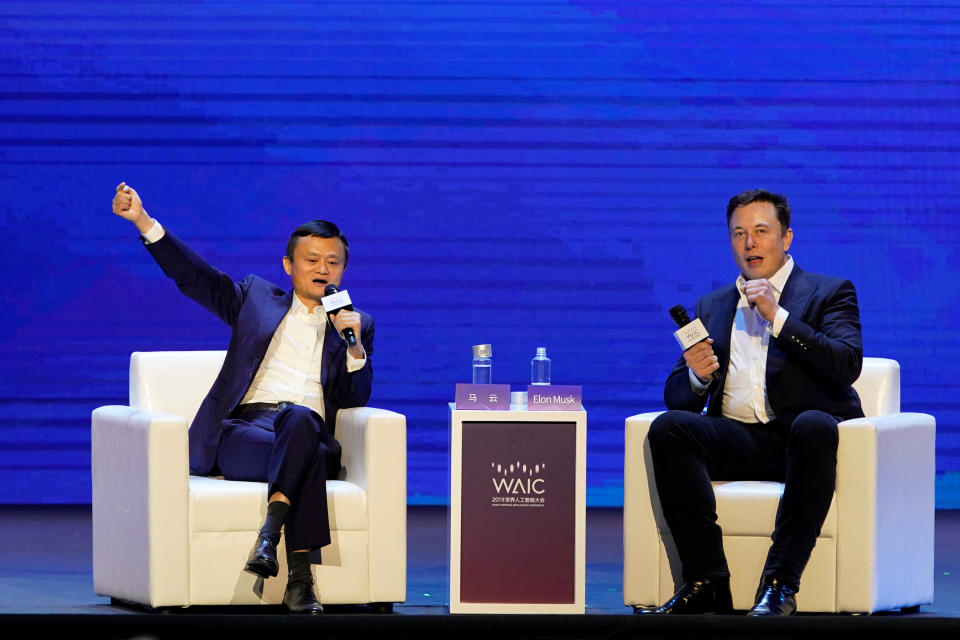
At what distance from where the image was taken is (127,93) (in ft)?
20.8

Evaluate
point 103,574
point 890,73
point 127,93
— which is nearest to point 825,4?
point 890,73

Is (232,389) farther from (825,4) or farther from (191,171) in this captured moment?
(825,4)

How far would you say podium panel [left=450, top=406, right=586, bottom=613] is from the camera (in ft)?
Result: 12.9

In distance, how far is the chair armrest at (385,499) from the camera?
3.94 metres

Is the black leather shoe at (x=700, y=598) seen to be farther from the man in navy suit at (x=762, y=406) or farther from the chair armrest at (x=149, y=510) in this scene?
the chair armrest at (x=149, y=510)

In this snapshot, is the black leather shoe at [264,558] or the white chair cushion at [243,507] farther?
the white chair cushion at [243,507]

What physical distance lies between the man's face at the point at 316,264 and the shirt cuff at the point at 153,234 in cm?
44

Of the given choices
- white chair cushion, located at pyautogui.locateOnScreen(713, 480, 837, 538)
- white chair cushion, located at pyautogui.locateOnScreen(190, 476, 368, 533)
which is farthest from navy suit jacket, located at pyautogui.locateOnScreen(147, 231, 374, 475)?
white chair cushion, located at pyautogui.locateOnScreen(713, 480, 837, 538)

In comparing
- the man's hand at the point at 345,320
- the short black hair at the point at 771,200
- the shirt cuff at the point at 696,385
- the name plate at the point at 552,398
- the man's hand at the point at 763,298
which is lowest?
the name plate at the point at 552,398

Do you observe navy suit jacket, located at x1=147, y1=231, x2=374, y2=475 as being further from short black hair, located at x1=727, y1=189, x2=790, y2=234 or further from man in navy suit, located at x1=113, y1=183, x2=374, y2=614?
short black hair, located at x1=727, y1=189, x2=790, y2=234

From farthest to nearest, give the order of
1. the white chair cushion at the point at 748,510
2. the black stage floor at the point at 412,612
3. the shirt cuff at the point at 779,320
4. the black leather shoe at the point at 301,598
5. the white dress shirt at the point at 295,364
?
the white dress shirt at the point at 295,364 → the shirt cuff at the point at 779,320 → the white chair cushion at the point at 748,510 → the black leather shoe at the point at 301,598 → the black stage floor at the point at 412,612

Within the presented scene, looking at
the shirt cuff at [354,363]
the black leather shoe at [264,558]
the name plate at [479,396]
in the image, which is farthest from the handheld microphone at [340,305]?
the black leather shoe at [264,558]

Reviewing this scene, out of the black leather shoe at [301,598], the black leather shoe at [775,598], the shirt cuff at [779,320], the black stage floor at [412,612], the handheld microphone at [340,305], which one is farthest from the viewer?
the handheld microphone at [340,305]

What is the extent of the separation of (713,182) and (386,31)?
1.66 metres
